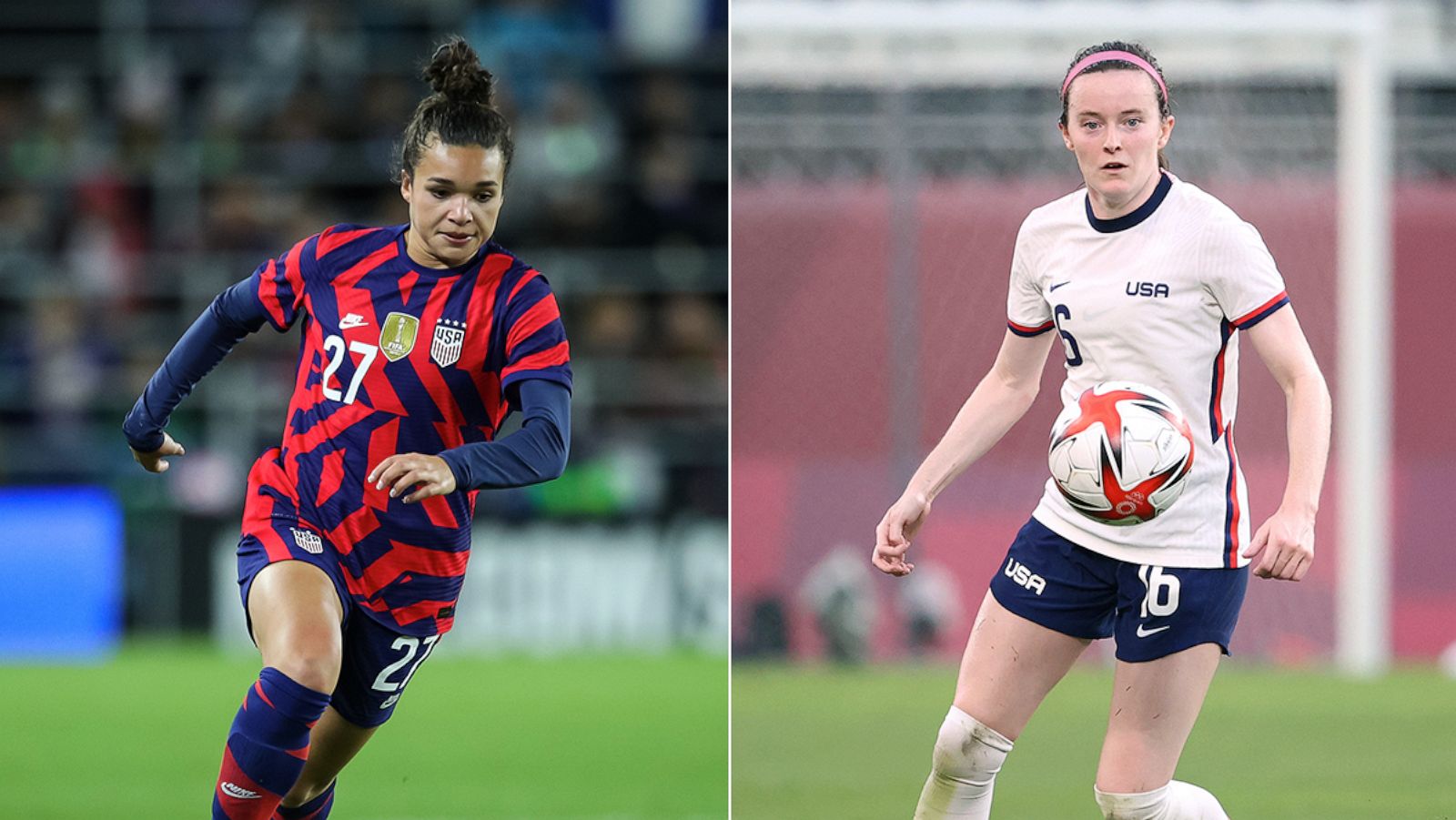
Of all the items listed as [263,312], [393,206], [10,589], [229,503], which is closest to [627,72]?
[393,206]

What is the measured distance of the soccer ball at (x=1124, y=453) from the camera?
475cm

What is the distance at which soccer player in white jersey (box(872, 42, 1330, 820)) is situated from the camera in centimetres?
474

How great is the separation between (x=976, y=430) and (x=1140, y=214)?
2.48ft

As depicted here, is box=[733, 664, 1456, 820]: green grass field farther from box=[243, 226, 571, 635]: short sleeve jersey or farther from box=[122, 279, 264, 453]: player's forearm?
box=[122, 279, 264, 453]: player's forearm

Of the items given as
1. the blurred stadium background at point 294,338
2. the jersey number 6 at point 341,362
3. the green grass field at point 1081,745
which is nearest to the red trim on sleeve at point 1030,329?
the jersey number 6 at point 341,362

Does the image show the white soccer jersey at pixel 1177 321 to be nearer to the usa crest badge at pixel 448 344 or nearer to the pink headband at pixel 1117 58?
the pink headband at pixel 1117 58

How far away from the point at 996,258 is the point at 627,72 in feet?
21.2

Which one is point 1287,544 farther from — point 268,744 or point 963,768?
point 268,744

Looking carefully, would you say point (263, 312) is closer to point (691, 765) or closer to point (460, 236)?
point (460, 236)

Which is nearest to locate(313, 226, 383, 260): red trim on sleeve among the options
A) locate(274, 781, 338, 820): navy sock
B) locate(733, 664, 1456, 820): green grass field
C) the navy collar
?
locate(274, 781, 338, 820): navy sock

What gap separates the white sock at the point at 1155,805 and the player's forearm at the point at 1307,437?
83 centimetres

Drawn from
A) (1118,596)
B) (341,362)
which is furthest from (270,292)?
(1118,596)

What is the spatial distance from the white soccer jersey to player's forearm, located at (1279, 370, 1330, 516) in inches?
7.9

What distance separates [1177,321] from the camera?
479 cm
